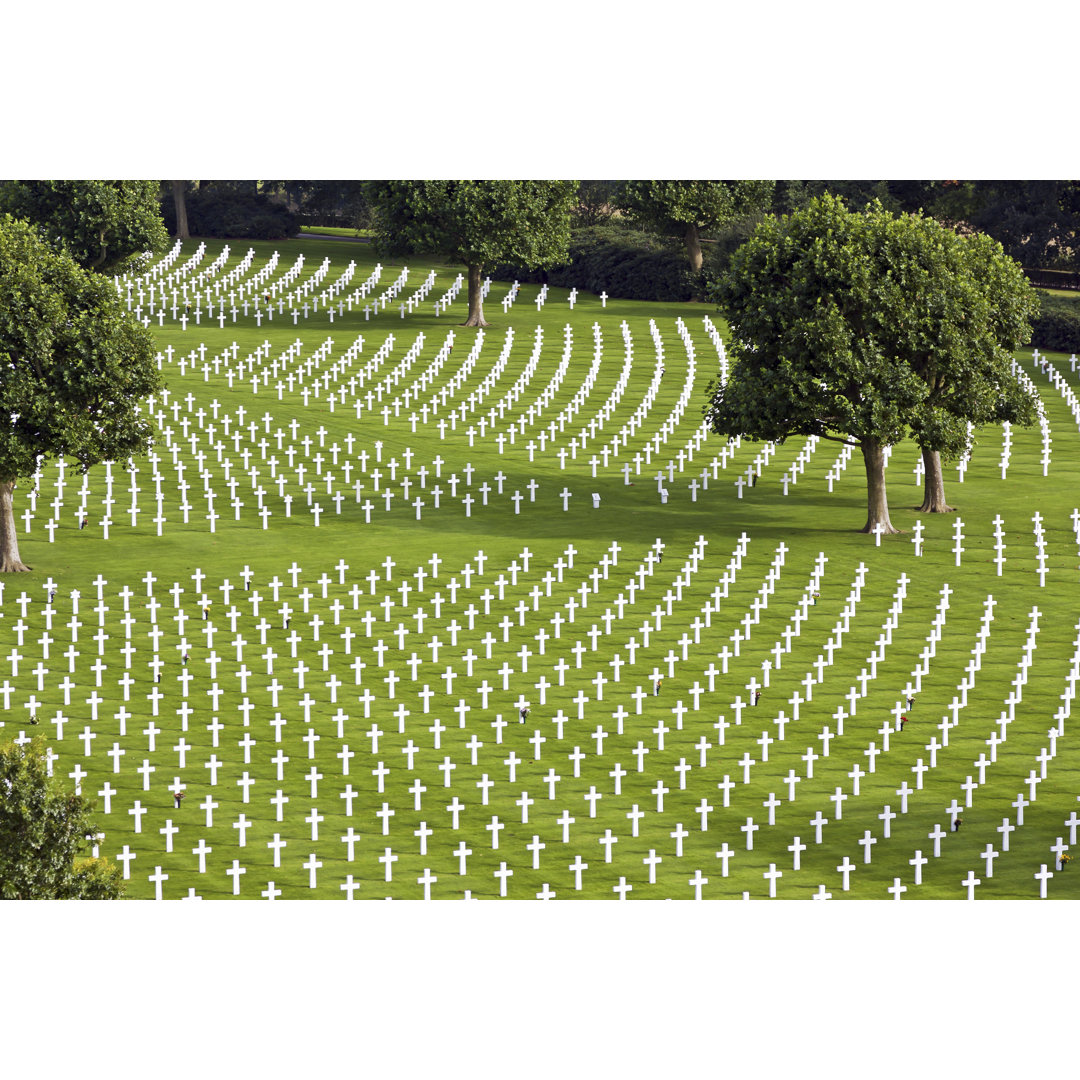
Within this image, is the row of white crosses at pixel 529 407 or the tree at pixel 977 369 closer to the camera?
the tree at pixel 977 369

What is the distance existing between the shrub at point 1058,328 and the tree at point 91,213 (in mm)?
42185

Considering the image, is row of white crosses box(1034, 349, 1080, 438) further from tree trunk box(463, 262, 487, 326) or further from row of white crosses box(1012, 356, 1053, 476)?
tree trunk box(463, 262, 487, 326)

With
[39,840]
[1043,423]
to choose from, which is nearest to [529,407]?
[1043,423]

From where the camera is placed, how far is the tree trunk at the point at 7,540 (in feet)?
151

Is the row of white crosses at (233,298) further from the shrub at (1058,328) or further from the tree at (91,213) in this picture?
the shrub at (1058,328)

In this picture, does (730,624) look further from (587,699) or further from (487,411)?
(487,411)

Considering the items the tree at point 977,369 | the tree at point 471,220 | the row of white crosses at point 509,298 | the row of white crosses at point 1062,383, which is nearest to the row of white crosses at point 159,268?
the tree at point 471,220

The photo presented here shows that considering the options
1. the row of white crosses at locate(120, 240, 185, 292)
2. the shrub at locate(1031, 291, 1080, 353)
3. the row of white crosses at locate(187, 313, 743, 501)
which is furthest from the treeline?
the row of white crosses at locate(187, 313, 743, 501)

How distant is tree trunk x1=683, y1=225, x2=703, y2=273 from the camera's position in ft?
301

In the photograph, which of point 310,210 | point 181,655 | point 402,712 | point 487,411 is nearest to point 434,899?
point 402,712

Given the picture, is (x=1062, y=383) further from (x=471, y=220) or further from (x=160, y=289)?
(x=160, y=289)

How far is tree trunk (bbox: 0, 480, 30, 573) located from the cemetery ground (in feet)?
2.90

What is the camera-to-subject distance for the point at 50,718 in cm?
3647

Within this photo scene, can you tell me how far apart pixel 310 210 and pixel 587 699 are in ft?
292
